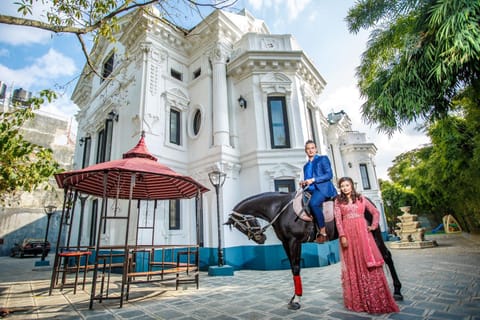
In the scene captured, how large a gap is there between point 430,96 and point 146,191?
316 inches

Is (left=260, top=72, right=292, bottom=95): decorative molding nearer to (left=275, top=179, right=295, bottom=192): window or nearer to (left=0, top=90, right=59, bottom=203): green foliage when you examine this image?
(left=275, top=179, right=295, bottom=192): window

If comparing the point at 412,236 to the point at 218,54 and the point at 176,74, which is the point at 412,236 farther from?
the point at 176,74

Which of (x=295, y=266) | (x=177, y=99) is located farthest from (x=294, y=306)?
(x=177, y=99)

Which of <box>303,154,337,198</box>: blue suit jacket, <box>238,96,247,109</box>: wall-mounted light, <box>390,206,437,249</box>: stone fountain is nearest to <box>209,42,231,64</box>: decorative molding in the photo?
<box>238,96,247,109</box>: wall-mounted light

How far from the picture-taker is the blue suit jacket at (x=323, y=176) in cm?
413

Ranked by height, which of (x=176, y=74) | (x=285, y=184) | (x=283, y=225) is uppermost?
(x=176, y=74)

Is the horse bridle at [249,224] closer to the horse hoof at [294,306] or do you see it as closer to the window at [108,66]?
the horse hoof at [294,306]

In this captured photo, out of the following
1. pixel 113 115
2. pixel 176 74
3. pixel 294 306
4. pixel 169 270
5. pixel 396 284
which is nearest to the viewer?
pixel 294 306

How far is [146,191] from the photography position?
23.7 ft

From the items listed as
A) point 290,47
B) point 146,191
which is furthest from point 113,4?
point 290,47

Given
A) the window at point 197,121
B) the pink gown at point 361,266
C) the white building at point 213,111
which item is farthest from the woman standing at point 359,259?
the window at point 197,121

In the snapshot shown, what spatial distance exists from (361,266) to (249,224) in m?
1.85

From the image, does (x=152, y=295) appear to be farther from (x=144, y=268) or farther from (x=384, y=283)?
(x=384, y=283)

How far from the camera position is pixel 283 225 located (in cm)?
429
